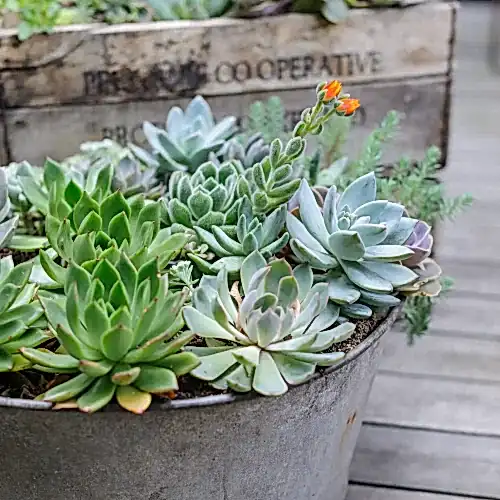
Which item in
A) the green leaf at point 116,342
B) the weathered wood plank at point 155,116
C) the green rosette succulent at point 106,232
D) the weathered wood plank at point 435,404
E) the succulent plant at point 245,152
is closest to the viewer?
the green leaf at point 116,342

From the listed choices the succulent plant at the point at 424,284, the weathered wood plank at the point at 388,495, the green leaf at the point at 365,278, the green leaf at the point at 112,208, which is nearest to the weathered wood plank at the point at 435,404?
the weathered wood plank at the point at 388,495

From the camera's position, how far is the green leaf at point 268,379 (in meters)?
0.62

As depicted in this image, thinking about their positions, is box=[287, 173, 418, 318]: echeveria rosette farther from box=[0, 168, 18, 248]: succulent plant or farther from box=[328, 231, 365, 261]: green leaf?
box=[0, 168, 18, 248]: succulent plant

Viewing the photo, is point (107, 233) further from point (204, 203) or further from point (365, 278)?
point (365, 278)

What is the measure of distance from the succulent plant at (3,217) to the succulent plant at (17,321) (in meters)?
0.09

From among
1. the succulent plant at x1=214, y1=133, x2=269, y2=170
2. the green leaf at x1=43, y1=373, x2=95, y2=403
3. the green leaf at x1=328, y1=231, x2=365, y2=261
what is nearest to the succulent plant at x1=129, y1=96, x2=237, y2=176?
the succulent plant at x1=214, y1=133, x2=269, y2=170

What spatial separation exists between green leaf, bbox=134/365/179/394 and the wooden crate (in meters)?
0.71

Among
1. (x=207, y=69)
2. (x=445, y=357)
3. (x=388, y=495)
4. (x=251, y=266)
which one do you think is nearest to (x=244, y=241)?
(x=251, y=266)

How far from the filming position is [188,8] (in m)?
1.25

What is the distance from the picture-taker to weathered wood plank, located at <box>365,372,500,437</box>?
44.7 inches

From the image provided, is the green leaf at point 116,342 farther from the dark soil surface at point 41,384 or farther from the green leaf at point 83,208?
the green leaf at point 83,208

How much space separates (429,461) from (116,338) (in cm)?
63

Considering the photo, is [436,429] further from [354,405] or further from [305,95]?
[305,95]

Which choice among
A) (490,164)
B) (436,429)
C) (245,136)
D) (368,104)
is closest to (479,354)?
(436,429)
